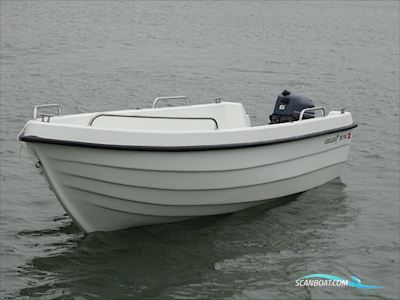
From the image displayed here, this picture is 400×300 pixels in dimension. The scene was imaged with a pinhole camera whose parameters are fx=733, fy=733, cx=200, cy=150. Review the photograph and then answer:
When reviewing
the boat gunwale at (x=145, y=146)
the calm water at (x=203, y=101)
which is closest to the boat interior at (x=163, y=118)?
the boat gunwale at (x=145, y=146)

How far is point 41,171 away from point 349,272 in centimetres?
348

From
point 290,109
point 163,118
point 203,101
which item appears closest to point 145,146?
point 163,118

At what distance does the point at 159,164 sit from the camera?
7.82 meters

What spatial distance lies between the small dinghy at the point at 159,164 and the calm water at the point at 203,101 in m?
0.34

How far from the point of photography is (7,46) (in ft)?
72.8

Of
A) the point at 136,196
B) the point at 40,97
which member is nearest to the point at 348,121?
the point at 136,196

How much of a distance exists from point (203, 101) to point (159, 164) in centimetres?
894

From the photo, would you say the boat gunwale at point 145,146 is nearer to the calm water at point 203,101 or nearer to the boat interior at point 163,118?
the boat interior at point 163,118

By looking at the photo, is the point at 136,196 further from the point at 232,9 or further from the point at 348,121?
the point at 232,9

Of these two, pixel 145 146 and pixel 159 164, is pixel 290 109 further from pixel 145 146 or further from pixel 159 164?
pixel 145 146

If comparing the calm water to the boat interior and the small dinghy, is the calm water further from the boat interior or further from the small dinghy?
the boat interior

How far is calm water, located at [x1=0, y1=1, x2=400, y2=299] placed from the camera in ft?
25.0

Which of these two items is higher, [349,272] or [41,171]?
[41,171]

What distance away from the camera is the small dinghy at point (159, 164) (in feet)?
25.0
